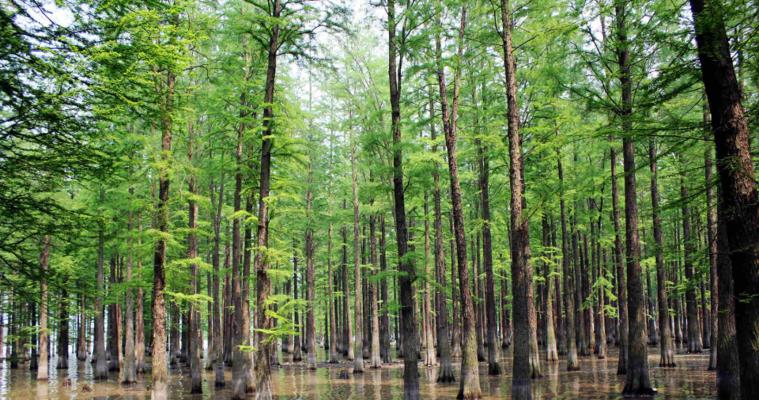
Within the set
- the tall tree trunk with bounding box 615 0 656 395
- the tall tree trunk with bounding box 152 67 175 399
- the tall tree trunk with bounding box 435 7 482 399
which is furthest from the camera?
the tall tree trunk with bounding box 435 7 482 399

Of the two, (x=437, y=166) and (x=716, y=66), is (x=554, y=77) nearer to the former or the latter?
(x=437, y=166)

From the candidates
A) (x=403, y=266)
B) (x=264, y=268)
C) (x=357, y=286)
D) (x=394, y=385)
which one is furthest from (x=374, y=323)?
(x=264, y=268)

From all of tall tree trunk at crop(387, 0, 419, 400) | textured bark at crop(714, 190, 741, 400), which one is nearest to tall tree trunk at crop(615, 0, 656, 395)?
textured bark at crop(714, 190, 741, 400)

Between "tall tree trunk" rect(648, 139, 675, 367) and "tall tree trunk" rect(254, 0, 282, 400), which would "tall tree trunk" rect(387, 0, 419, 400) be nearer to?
"tall tree trunk" rect(254, 0, 282, 400)

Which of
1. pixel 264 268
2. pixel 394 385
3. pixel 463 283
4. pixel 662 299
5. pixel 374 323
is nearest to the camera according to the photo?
pixel 264 268

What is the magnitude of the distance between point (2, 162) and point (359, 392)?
663 inches

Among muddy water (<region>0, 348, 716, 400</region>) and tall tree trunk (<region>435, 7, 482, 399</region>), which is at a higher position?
tall tree trunk (<region>435, 7, 482, 399</region>)

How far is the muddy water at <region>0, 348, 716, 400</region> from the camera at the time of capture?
62.9 feet

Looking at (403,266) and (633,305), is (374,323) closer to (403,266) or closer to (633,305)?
(403,266)

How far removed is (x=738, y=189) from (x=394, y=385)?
18.6 meters

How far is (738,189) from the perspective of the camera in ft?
27.3

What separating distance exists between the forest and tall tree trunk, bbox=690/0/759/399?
0.03 metres

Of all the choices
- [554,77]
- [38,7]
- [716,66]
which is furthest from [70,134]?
[554,77]

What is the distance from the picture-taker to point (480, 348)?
35.5 meters
